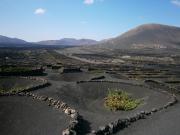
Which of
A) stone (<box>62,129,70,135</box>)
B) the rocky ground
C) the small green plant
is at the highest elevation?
stone (<box>62,129,70,135</box>)

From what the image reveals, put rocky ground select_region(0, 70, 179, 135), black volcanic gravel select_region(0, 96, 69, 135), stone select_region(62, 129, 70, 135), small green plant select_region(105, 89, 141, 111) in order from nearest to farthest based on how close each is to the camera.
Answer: stone select_region(62, 129, 70, 135)
black volcanic gravel select_region(0, 96, 69, 135)
rocky ground select_region(0, 70, 179, 135)
small green plant select_region(105, 89, 141, 111)

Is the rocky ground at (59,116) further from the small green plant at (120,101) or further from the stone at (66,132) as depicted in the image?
the stone at (66,132)

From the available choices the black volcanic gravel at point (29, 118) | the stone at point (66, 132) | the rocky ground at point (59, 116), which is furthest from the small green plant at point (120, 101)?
the stone at point (66, 132)

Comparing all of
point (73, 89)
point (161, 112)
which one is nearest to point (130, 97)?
point (73, 89)

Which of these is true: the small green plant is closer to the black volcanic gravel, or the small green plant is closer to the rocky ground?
the rocky ground

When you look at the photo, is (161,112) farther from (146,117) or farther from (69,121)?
(69,121)

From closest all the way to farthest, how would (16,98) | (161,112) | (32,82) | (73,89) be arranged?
(161,112)
(16,98)
(73,89)
(32,82)

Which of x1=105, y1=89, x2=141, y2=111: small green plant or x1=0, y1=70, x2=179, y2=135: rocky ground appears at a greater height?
x1=0, y1=70, x2=179, y2=135: rocky ground

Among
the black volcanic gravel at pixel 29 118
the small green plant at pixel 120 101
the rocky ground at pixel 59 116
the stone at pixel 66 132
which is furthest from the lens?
the small green plant at pixel 120 101

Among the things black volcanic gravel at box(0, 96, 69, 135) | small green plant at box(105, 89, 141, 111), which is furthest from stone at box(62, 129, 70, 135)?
small green plant at box(105, 89, 141, 111)
